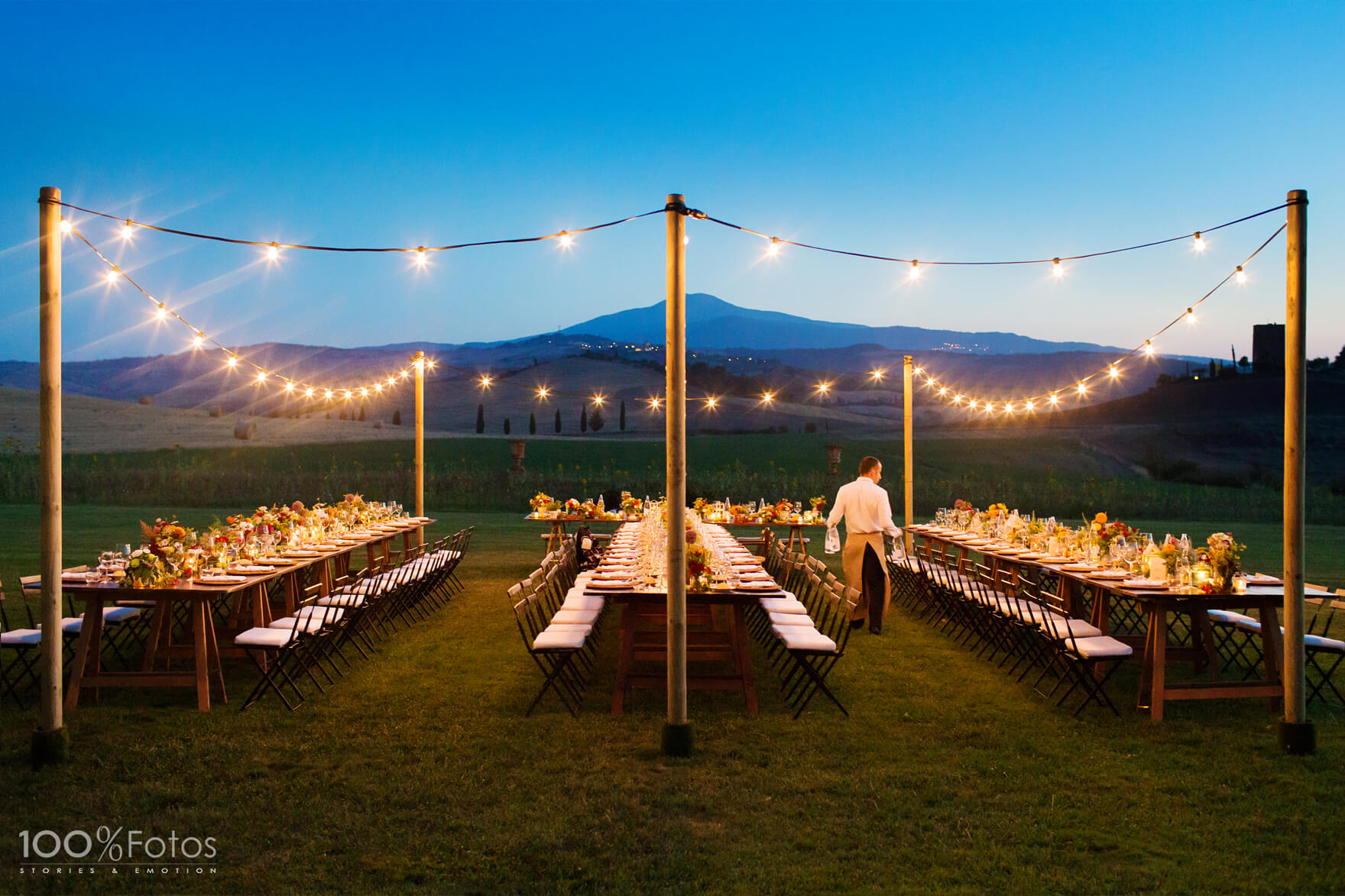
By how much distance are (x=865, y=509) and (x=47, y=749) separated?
21.7ft

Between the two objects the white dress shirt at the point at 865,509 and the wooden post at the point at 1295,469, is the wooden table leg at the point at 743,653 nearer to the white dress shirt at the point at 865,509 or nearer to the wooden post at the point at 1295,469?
the white dress shirt at the point at 865,509

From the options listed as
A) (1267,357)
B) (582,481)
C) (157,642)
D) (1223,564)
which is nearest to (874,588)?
(1223,564)

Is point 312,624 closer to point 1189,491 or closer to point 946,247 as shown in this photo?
point 946,247

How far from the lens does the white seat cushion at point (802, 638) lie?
6.45m

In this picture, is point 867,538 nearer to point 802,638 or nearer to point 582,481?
point 802,638

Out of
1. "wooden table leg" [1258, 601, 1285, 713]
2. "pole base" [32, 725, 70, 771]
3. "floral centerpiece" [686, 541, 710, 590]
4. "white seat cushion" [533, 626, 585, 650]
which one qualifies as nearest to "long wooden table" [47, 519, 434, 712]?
"pole base" [32, 725, 70, 771]

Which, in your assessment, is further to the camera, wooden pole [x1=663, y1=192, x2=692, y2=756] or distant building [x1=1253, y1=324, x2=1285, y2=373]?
distant building [x1=1253, y1=324, x2=1285, y2=373]

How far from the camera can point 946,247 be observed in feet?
27.2

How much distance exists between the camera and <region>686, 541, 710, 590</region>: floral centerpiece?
6.88 m

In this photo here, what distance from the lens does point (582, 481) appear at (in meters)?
29.5

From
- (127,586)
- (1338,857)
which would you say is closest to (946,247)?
(1338,857)

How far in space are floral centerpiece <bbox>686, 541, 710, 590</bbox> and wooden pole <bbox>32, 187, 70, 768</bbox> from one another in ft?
12.5

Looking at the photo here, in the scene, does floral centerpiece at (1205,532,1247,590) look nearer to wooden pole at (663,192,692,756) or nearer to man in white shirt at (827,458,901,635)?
man in white shirt at (827,458,901,635)

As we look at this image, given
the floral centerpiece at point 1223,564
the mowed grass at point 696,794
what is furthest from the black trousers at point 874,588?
the floral centerpiece at point 1223,564
